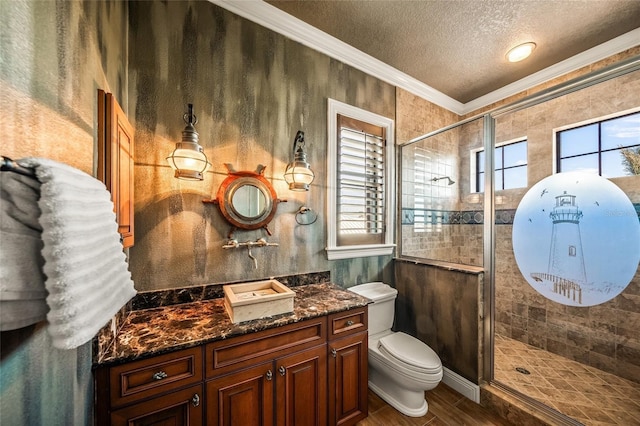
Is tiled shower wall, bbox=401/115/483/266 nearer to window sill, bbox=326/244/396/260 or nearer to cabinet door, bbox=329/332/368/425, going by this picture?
window sill, bbox=326/244/396/260

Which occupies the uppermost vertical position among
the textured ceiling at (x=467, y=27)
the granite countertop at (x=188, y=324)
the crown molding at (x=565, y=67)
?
the textured ceiling at (x=467, y=27)

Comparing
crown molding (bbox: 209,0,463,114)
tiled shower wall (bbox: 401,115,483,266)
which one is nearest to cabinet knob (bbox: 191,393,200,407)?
tiled shower wall (bbox: 401,115,483,266)

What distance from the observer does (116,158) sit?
1.05 meters

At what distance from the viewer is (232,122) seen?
170 cm

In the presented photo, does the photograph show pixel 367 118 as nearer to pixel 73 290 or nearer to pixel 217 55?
pixel 217 55

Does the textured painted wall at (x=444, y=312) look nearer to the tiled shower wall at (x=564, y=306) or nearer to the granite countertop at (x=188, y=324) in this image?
the tiled shower wall at (x=564, y=306)

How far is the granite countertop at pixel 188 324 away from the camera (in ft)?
3.34

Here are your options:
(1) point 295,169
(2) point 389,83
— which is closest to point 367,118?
(2) point 389,83

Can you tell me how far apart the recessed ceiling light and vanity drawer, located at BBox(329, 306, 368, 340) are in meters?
2.57

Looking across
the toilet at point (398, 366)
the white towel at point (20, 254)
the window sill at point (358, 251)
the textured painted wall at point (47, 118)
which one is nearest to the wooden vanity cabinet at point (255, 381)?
the textured painted wall at point (47, 118)

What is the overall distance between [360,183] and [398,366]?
1.49 m

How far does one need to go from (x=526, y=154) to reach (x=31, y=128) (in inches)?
138

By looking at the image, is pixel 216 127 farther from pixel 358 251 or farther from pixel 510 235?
pixel 510 235

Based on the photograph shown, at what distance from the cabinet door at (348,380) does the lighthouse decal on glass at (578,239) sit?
62.2 inches
